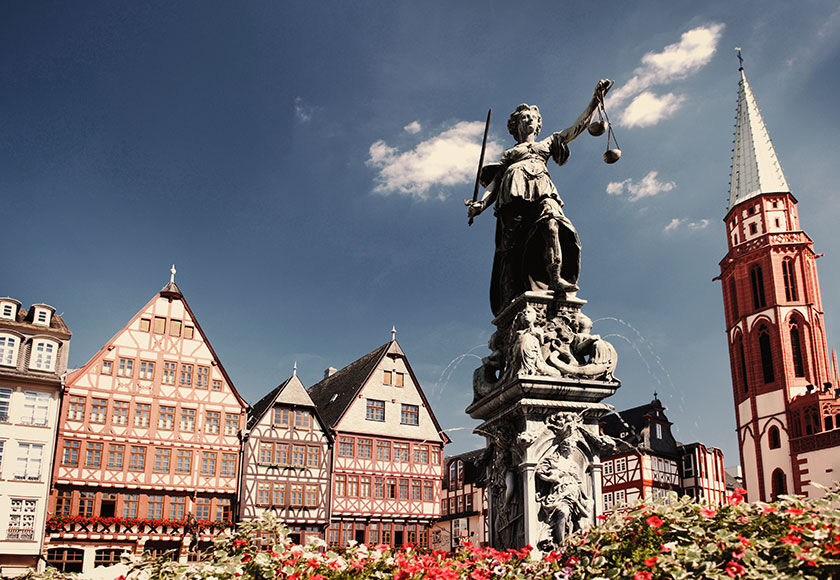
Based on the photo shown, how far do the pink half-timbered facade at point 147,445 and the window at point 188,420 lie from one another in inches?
1.8

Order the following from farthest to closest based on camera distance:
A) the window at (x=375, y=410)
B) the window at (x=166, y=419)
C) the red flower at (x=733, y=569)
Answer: the window at (x=375, y=410)
the window at (x=166, y=419)
the red flower at (x=733, y=569)

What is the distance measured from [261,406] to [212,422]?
561cm

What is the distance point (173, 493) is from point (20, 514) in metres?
5.84

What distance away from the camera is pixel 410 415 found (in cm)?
3947

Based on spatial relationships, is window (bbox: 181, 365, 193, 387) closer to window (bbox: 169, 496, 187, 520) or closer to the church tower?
window (bbox: 169, 496, 187, 520)

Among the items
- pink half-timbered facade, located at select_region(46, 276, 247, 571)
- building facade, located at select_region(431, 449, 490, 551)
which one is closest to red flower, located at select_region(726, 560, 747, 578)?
pink half-timbered facade, located at select_region(46, 276, 247, 571)

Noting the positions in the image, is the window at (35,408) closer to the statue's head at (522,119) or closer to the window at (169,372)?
the window at (169,372)

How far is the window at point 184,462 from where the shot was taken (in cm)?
3341

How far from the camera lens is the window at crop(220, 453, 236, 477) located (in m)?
34.4

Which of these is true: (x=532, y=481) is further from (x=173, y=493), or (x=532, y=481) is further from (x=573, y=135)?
(x=173, y=493)

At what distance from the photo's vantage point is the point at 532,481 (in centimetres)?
558

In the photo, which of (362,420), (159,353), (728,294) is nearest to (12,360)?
(159,353)

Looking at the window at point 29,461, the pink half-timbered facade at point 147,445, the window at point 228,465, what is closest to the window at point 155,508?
the pink half-timbered facade at point 147,445

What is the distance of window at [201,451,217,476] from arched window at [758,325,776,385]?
42878 millimetres
